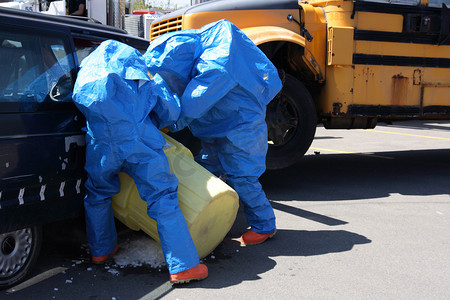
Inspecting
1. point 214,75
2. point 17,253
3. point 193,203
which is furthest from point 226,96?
point 17,253

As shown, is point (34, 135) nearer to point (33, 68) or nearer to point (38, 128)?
point (38, 128)

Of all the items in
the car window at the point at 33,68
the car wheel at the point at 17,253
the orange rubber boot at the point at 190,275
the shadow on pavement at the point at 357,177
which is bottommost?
the shadow on pavement at the point at 357,177

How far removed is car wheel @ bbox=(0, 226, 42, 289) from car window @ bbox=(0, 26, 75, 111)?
808 millimetres

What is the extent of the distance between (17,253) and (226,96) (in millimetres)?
1827

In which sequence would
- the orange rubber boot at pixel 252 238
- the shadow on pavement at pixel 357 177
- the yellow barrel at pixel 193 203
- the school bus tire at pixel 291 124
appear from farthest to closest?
1. the shadow on pavement at pixel 357 177
2. the school bus tire at pixel 291 124
3. the orange rubber boot at pixel 252 238
4. the yellow barrel at pixel 193 203

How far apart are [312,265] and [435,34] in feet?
13.3

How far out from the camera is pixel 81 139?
3475 millimetres

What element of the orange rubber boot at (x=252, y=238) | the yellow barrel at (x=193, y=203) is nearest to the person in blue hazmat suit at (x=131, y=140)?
the yellow barrel at (x=193, y=203)

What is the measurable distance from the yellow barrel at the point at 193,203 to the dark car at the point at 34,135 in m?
0.34

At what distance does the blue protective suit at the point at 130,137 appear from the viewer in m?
3.14

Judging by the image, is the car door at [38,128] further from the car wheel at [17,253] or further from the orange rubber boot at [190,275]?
the orange rubber boot at [190,275]

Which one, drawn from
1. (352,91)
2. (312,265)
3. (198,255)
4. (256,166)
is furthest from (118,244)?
(352,91)

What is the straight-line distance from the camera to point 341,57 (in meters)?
5.92

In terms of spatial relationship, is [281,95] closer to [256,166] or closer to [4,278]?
[256,166]
